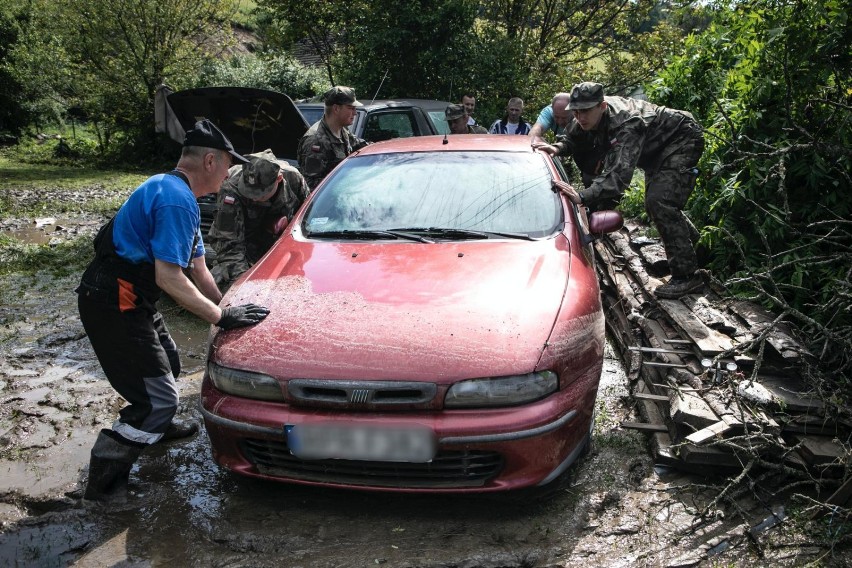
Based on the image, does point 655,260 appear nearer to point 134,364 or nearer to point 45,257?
point 134,364

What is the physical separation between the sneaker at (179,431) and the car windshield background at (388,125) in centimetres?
406

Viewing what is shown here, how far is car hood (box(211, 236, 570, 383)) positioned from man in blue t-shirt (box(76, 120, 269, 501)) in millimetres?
261

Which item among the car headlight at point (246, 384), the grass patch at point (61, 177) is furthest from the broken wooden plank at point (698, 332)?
the grass patch at point (61, 177)

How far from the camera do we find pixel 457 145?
4508 mm

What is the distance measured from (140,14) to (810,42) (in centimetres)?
1585

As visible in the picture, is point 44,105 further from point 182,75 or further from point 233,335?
point 233,335

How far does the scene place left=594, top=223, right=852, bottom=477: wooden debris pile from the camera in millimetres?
3008

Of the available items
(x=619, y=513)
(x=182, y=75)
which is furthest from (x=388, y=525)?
(x=182, y=75)

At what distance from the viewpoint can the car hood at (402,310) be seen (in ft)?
9.05

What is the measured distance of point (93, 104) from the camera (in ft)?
57.5

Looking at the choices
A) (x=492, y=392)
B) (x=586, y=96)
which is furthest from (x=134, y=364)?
(x=586, y=96)

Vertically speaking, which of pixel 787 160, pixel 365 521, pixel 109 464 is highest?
pixel 787 160

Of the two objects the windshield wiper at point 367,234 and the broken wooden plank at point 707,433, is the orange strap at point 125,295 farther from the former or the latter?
the broken wooden plank at point 707,433

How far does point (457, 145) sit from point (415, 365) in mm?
2178
